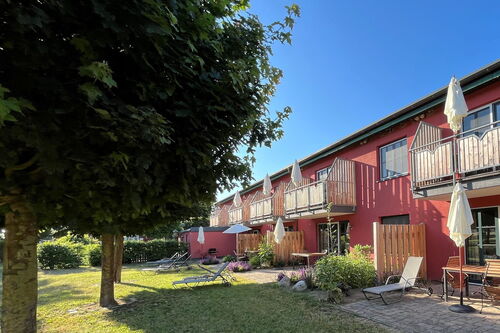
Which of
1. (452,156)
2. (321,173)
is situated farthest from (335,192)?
(452,156)

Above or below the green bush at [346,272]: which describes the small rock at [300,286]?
below

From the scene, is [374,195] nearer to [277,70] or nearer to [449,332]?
[449,332]

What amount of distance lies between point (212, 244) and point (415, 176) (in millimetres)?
22443

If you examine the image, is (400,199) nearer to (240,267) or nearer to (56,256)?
(240,267)

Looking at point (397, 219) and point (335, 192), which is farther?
point (335, 192)

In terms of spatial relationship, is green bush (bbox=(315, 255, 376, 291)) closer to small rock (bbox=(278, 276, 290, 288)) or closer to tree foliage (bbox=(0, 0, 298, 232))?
small rock (bbox=(278, 276, 290, 288))

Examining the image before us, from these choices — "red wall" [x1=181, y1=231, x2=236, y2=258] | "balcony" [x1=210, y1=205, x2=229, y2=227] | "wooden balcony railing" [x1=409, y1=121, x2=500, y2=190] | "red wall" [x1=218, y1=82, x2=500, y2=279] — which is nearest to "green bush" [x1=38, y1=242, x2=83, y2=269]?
"red wall" [x1=181, y1=231, x2=236, y2=258]

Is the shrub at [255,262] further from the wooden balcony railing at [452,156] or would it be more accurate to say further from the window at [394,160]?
the wooden balcony railing at [452,156]

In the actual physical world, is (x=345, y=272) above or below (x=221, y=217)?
below

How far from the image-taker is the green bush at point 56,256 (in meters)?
22.3

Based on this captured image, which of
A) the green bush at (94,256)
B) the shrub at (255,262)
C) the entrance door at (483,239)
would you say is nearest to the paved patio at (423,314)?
the entrance door at (483,239)

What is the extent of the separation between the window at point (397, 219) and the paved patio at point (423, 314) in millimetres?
3402

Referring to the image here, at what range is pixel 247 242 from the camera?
2248 centimetres

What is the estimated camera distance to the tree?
2.45 m
